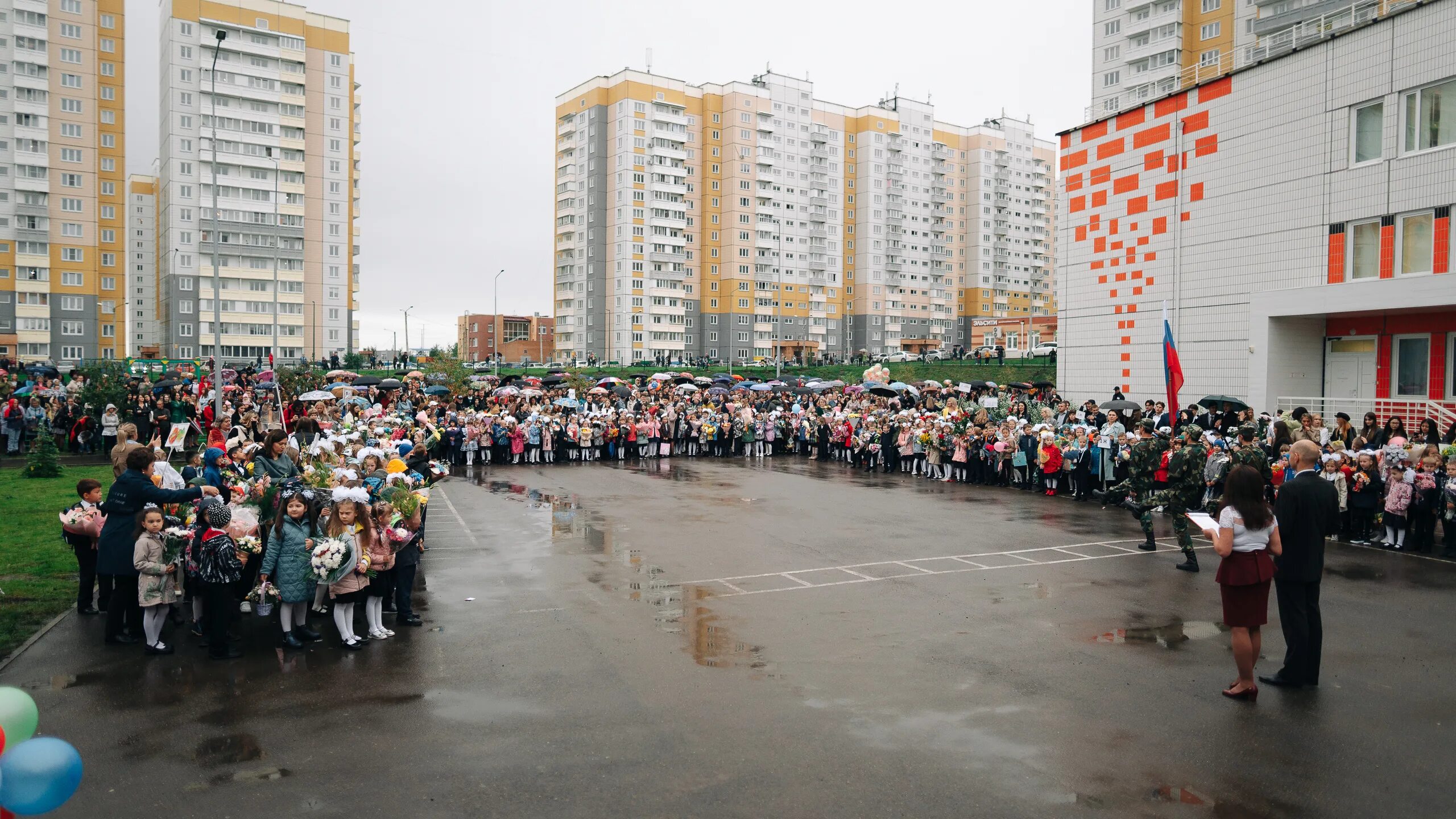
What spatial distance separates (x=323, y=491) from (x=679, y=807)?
18.8 feet

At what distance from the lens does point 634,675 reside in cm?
763

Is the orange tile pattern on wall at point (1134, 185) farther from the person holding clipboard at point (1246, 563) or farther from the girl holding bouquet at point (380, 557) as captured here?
the girl holding bouquet at point (380, 557)

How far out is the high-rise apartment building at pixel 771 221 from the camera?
95688 mm

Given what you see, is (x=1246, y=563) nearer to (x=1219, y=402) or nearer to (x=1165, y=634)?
(x=1165, y=634)

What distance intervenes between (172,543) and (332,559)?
1514 millimetres

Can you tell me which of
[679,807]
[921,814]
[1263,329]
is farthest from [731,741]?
[1263,329]

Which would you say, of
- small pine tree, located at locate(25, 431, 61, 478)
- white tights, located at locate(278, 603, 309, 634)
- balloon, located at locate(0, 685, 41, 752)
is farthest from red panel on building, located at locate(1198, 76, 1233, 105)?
small pine tree, located at locate(25, 431, 61, 478)

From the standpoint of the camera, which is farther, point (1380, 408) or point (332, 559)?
→ point (1380, 408)

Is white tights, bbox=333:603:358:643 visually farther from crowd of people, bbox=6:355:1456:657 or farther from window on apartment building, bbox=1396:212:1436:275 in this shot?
window on apartment building, bbox=1396:212:1436:275

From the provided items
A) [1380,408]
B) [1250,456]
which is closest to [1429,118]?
[1380,408]

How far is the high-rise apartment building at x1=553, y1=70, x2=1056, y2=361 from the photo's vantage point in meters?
95.7

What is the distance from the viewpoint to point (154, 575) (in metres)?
8.24

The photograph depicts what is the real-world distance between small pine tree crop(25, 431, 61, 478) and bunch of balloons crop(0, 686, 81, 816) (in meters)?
21.5

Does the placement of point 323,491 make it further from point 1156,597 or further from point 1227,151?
point 1227,151
